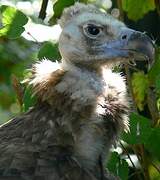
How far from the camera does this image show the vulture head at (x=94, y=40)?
453 cm

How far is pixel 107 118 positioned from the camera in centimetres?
448

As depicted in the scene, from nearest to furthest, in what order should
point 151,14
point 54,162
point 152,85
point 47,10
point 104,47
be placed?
point 54,162
point 104,47
point 152,85
point 47,10
point 151,14

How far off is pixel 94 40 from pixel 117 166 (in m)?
0.63

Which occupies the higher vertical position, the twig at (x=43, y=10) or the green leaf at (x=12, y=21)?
the green leaf at (x=12, y=21)

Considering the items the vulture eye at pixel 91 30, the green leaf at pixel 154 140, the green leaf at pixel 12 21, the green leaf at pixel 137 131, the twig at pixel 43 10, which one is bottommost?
the green leaf at pixel 154 140

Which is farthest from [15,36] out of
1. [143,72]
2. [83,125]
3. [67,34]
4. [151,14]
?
[151,14]

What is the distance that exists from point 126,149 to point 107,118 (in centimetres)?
84

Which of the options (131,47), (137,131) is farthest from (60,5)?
(137,131)

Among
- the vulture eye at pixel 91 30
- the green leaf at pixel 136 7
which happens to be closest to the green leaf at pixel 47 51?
the vulture eye at pixel 91 30

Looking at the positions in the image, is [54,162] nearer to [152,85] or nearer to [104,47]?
[104,47]

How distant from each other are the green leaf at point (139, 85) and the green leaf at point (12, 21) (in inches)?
29.7

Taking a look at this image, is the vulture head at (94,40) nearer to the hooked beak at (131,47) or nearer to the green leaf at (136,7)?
the hooked beak at (131,47)

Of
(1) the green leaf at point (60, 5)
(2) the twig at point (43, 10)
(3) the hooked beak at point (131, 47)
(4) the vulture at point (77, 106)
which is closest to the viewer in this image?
(4) the vulture at point (77, 106)

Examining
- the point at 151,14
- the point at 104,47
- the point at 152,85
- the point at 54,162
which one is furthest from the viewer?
the point at 151,14
